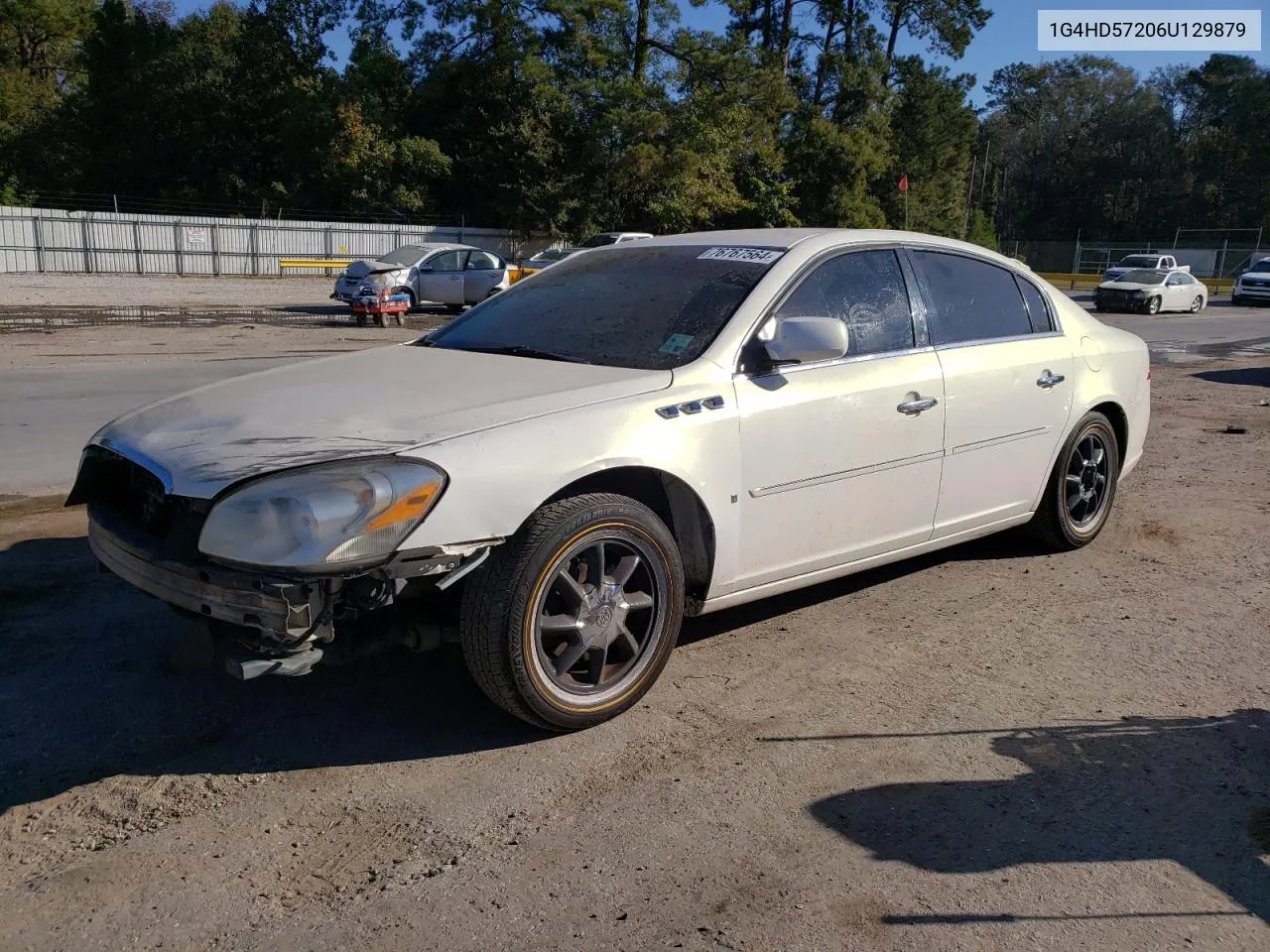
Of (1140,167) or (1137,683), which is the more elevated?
(1140,167)

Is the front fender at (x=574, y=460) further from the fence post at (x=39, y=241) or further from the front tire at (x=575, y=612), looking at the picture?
the fence post at (x=39, y=241)

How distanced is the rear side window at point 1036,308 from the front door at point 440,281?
20.9m

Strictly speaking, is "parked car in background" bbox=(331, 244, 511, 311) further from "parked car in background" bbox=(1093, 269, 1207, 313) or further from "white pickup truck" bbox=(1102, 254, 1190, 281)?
"white pickup truck" bbox=(1102, 254, 1190, 281)

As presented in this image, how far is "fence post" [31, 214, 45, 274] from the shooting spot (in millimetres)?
32125

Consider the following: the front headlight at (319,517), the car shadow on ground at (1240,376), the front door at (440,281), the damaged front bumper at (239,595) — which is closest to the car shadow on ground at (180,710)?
the damaged front bumper at (239,595)

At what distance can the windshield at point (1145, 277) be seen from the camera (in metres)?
31.0

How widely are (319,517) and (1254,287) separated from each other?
128 ft

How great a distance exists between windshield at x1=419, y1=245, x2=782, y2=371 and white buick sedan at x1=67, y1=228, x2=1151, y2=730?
15 mm

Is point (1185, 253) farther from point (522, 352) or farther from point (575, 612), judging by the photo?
point (575, 612)

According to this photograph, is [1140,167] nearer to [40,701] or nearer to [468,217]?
[468,217]

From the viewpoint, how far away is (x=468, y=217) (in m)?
43.8

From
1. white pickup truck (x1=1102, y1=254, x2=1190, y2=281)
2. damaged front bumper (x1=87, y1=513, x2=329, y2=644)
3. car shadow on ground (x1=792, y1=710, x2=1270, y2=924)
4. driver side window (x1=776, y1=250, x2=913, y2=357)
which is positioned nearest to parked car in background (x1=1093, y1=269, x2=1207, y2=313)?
white pickup truck (x1=1102, y1=254, x2=1190, y2=281)

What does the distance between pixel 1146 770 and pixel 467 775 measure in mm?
2083

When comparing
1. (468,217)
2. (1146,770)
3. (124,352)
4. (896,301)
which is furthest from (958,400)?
(468,217)
